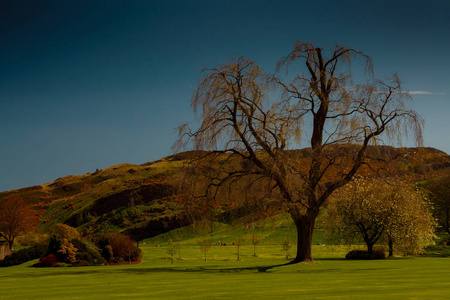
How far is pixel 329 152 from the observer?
2328cm

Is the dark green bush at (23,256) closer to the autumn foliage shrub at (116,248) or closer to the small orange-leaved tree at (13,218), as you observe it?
the autumn foliage shrub at (116,248)

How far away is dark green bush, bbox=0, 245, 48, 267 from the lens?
33.7 metres

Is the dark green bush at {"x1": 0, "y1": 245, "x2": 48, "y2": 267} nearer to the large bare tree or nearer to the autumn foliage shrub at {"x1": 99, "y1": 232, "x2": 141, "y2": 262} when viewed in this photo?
the autumn foliage shrub at {"x1": 99, "y1": 232, "x2": 141, "y2": 262}

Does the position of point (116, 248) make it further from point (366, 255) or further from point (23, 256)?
point (366, 255)

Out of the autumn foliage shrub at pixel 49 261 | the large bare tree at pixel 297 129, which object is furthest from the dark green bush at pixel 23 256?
the large bare tree at pixel 297 129

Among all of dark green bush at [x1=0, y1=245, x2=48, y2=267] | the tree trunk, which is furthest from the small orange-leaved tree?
the tree trunk

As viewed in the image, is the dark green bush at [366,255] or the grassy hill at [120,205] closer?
the dark green bush at [366,255]

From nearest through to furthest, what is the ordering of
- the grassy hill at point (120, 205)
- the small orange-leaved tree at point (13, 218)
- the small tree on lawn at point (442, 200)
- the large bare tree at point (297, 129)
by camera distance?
the large bare tree at point (297, 129) → the small orange-leaved tree at point (13, 218) → the small tree on lawn at point (442, 200) → the grassy hill at point (120, 205)

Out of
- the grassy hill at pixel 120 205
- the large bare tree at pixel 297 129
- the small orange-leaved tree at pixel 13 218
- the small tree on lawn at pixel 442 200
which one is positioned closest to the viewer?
the large bare tree at pixel 297 129

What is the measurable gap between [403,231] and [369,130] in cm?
1642

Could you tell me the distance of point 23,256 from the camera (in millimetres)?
34375

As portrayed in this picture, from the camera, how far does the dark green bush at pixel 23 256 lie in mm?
33706

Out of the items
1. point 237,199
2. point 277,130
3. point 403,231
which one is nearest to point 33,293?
point 237,199

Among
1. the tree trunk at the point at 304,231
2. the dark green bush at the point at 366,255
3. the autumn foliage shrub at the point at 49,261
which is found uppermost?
the tree trunk at the point at 304,231
